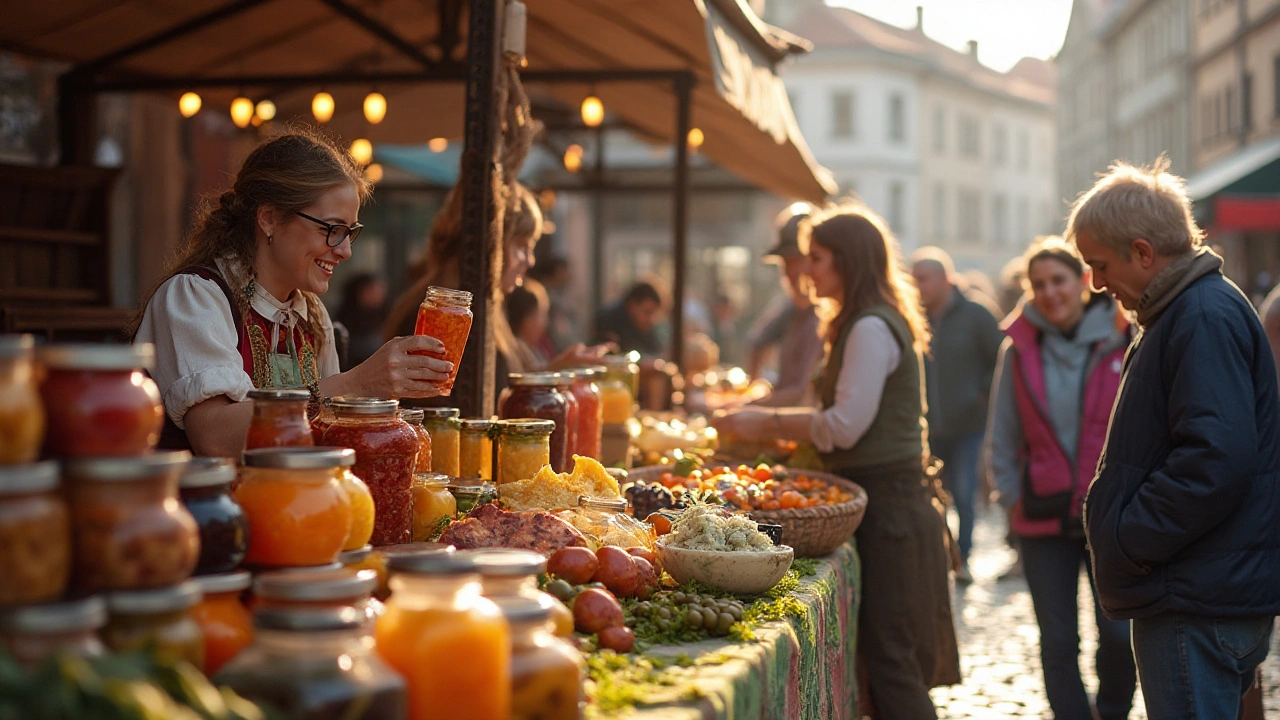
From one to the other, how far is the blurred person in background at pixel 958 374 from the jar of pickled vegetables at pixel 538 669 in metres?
8.06

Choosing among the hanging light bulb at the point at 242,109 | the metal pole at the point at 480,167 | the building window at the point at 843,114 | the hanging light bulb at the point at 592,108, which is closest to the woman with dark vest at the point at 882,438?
the metal pole at the point at 480,167

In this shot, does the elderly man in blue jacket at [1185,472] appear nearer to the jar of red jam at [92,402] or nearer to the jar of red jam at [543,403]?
the jar of red jam at [543,403]

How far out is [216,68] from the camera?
27.3 ft

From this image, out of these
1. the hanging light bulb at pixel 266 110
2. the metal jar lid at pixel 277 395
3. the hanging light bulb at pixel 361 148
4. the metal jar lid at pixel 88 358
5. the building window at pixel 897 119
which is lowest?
the metal jar lid at pixel 277 395

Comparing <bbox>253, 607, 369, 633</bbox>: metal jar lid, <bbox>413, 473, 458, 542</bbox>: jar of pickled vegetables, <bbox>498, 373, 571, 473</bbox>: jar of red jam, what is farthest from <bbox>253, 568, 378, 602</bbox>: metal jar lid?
<bbox>498, 373, 571, 473</bbox>: jar of red jam

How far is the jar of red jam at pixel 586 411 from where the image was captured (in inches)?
181

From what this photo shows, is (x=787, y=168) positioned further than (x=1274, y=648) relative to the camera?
Yes

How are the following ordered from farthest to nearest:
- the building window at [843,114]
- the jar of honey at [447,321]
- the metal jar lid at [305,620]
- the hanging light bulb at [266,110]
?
the building window at [843,114], the hanging light bulb at [266,110], the jar of honey at [447,321], the metal jar lid at [305,620]

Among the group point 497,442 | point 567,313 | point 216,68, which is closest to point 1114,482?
point 497,442

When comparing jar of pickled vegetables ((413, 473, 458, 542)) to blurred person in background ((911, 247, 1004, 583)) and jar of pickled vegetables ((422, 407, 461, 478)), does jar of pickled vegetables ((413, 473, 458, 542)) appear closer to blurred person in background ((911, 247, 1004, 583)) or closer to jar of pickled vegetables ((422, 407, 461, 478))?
jar of pickled vegetables ((422, 407, 461, 478))

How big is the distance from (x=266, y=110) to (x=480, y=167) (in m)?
5.98

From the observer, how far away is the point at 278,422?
2.42 m

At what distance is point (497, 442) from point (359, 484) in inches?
58.7

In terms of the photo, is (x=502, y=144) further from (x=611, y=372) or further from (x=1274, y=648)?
(x=1274, y=648)
